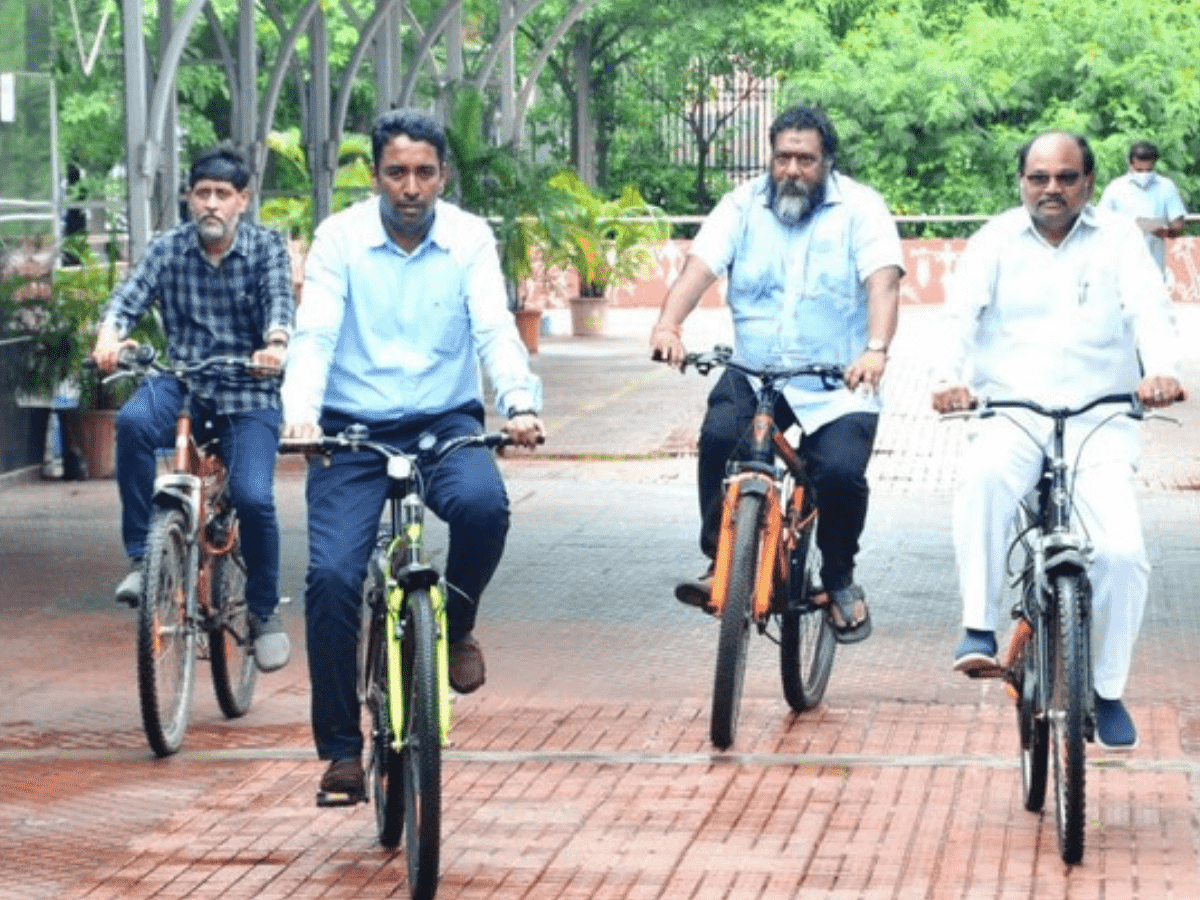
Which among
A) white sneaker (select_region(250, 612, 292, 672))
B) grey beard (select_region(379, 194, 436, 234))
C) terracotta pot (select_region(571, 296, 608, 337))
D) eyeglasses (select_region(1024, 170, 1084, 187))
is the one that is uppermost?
eyeglasses (select_region(1024, 170, 1084, 187))

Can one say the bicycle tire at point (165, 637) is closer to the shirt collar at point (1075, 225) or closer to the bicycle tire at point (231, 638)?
the bicycle tire at point (231, 638)

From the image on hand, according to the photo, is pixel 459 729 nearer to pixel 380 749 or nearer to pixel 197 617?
pixel 197 617

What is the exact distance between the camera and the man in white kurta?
7598 mm

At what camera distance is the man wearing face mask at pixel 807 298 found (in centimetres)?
916

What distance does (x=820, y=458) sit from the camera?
918 centimetres

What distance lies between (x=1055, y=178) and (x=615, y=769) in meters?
1.99

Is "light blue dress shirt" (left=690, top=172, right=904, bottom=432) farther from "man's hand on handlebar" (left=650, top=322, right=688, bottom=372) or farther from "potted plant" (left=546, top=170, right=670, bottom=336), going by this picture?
"potted plant" (left=546, top=170, right=670, bottom=336)

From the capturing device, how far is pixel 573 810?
25.7 feet

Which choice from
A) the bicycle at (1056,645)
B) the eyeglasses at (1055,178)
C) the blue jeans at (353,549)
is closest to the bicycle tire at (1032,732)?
the bicycle at (1056,645)

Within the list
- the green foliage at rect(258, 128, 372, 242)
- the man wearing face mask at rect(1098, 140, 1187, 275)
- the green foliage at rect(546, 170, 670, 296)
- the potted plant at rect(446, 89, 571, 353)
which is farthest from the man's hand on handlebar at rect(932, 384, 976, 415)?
the green foliage at rect(258, 128, 372, 242)

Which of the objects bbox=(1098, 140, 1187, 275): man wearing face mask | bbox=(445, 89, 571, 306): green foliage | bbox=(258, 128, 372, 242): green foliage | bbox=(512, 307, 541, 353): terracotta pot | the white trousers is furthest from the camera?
bbox=(512, 307, 541, 353): terracotta pot

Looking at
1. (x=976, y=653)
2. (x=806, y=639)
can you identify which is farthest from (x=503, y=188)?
(x=976, y=653)

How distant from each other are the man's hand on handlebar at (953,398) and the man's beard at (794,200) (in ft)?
5.54

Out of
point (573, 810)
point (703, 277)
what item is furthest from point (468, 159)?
point (573, 810)
